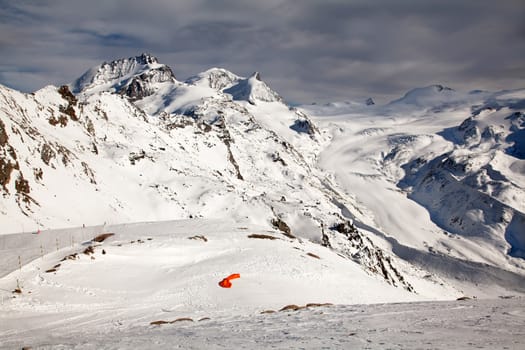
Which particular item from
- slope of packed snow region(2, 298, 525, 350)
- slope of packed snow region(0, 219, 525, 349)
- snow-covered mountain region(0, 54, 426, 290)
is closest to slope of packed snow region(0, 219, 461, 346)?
slope of packed snow region(0, 219, 525, 349)

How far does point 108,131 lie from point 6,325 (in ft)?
289

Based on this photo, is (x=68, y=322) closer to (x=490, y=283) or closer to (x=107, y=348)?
(x=107, y=348)

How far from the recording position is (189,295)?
2150cm

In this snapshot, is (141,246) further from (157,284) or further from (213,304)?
(213,304)

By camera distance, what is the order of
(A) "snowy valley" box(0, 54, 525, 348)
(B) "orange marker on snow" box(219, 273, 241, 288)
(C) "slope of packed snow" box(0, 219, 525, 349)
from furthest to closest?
(B) "orange marker on snow" box(219, 273, 241, 288)
(A) "snowy valley" box(0, 54, 525, 348)
(C) "slope of packed snow" box(0, 219, 525, 349)

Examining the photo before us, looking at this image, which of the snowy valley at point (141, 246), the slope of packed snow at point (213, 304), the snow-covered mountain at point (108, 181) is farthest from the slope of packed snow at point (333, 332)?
the snow-covered mountain at point (108, 181)

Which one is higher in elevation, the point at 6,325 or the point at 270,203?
the point at 270,203

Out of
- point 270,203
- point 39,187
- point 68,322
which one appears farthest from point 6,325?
point 270,203

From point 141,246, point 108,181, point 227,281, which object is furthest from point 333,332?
point 108,181

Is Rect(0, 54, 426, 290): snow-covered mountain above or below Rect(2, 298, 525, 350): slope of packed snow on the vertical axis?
above

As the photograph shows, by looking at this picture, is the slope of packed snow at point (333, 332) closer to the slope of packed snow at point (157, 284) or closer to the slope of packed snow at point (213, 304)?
the slope of packed snow at point (213, 304)

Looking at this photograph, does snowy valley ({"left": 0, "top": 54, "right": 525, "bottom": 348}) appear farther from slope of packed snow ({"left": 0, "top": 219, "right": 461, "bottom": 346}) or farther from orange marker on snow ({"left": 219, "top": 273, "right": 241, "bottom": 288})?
orange marker on snow ({"left": 219, "top": 273, "right": 241, "bottom": 288})

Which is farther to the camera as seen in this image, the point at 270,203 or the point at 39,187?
the point at 270,203

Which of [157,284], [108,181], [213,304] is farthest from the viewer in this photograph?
[108,181]
